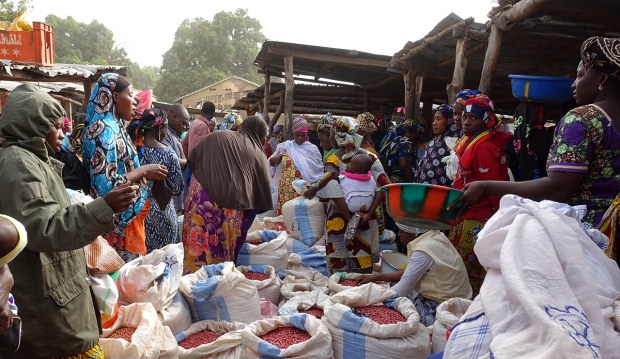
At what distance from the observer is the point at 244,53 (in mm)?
53656

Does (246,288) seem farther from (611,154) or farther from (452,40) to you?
(452,40)

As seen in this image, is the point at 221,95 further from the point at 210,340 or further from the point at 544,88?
the point at 210,340

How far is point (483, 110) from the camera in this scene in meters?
3.82

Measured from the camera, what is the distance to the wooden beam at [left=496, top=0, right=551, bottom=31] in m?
4.08

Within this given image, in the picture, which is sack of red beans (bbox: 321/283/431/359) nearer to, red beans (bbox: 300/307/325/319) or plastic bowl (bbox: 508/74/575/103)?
red beans (bbox: 300/307/325/319)

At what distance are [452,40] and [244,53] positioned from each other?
49.8 metres

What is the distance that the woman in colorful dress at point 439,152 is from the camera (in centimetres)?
493

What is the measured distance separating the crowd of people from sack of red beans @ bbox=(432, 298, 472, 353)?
0.27 m

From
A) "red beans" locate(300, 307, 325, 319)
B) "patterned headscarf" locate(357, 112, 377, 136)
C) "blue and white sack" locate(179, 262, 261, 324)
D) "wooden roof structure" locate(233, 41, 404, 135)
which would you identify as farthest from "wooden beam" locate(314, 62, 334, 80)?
"red beans" locate(300, 307, 325, 319)

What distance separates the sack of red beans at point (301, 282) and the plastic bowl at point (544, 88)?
222cm

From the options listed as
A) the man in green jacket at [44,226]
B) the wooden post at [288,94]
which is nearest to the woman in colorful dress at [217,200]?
the man in green jacket at [44,226]

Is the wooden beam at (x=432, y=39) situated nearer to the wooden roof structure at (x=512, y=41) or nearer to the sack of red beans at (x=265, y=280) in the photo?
the wooden roof structure at (x=512, y=41)

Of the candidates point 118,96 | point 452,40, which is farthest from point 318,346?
point 452,40

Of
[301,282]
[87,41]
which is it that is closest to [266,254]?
[301,282]
